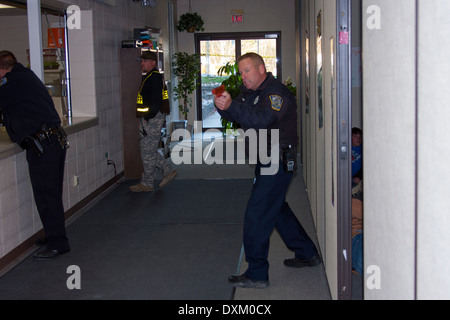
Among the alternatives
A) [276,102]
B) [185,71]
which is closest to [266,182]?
[276,102]

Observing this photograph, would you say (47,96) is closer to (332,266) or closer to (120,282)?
(120,282)

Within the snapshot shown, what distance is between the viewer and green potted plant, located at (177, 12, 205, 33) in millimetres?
12250

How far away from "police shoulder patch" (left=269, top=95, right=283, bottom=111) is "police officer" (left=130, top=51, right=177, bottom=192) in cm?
337

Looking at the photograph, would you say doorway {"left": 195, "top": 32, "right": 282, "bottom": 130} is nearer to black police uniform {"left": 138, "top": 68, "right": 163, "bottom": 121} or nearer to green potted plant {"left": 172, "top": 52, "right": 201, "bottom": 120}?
green potted plant {"left": 172, "top": 52, "right": 201, "bottom": 120}

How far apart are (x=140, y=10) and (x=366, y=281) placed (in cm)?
734

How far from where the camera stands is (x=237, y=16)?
12.7 meters

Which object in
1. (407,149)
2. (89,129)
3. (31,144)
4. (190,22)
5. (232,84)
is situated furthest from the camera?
(190,22)

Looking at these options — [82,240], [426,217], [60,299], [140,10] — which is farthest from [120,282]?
[140,10]

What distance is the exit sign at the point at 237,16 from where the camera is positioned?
12.7 meters

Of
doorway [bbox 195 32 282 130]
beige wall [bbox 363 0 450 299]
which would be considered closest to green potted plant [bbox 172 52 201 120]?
doorway [bbox 195 32 282 130]

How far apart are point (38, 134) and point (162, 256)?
4.51 ft

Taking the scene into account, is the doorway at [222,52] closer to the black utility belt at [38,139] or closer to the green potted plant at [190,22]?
the green potted plant at [190,22]

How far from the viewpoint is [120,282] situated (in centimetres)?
406

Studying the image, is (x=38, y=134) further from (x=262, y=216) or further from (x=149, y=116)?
(x=149, y=116)
